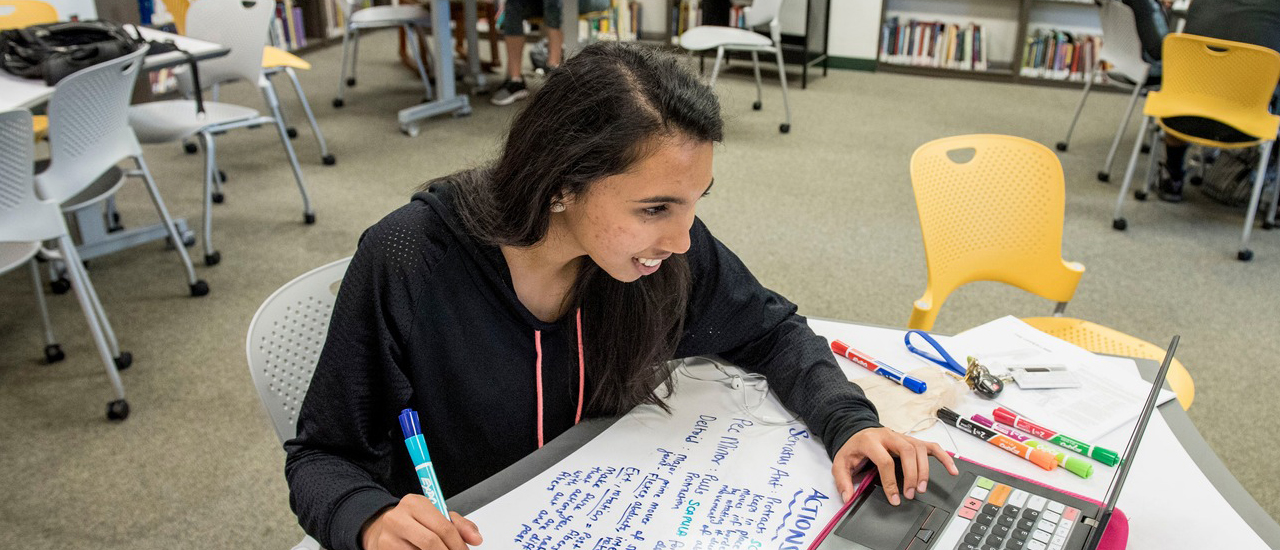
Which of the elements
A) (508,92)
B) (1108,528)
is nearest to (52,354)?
(1108,528)

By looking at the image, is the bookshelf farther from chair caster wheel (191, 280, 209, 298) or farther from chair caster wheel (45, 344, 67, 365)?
chair caster wheel (45, 344, 67, 365)

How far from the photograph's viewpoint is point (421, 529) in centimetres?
85

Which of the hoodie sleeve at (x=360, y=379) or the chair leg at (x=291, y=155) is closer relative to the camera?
the hoodie sleeve at (x=360, y=379)

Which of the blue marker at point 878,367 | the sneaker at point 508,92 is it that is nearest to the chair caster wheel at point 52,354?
the blue marker at point 878,367

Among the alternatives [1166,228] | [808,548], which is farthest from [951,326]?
[808,548]

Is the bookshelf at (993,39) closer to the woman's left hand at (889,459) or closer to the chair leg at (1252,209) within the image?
the chair leg at (1252,209)

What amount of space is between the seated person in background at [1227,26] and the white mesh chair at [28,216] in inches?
140

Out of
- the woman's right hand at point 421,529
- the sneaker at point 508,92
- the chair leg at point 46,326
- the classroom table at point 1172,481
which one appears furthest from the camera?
the sneaker at point 508,92

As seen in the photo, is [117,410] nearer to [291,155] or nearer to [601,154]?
[291,155]

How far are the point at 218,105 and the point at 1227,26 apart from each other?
3.80 metres

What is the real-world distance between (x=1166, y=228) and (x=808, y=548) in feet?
11.0

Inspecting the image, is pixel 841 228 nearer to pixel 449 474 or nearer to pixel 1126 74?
pixel 1126 74

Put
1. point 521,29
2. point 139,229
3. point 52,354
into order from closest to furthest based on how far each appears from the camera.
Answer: point 52,354, point 139,229, point 521,29

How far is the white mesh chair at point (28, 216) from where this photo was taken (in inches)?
79.7
